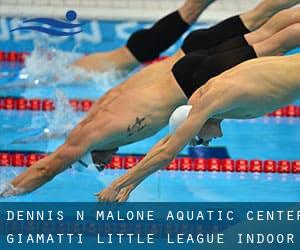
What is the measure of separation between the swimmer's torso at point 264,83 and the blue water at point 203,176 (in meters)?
1.08

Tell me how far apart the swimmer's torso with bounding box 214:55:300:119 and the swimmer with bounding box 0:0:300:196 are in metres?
0.39

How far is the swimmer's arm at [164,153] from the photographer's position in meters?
3.72

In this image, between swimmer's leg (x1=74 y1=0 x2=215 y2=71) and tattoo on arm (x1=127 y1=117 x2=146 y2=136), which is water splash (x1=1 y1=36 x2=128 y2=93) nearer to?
swimmer's leg (x1=74 y1=0 x2=215 y2=71)

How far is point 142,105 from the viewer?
14.4ft

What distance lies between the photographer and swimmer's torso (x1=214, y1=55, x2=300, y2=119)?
3707 millimetres

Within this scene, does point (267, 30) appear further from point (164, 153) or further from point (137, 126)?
point (164, 153)

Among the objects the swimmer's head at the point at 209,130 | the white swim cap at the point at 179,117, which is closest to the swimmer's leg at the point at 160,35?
the swimmer's head at the point at 209,130

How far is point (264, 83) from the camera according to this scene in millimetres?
3748

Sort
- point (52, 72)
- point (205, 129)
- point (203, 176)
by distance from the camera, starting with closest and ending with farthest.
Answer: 1. point (205, 129)
2. point (203, 176)
3. point (52, 72)

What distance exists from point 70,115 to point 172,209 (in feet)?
5.10

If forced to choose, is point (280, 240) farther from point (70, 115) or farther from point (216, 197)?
point (70, 115)

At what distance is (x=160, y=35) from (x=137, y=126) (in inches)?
36.3

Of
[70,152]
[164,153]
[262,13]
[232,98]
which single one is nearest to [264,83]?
[232,98]

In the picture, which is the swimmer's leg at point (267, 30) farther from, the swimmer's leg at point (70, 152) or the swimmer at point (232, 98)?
the swimmer's leg at point (70, 152)
